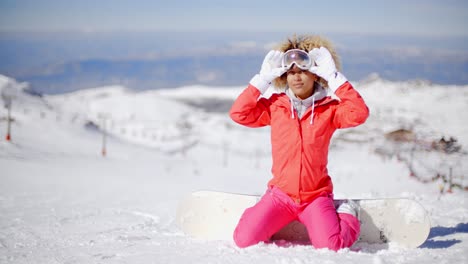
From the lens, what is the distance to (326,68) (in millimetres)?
2998

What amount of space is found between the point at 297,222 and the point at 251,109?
0.98 metres

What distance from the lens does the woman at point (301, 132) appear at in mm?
2971

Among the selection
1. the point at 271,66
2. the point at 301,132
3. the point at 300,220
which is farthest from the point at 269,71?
the point at 300,220

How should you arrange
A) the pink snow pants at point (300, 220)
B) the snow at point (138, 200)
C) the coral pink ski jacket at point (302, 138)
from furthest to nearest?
the coral pink ski jacket at point (302, 138)
the pink snow pants at point (300, 220)
the snow at point (138, 200)

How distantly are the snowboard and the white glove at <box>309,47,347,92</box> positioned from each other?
1.03m

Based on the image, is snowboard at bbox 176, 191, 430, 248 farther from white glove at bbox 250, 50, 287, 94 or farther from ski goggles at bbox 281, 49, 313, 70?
ski goggles at bbox 281, 49, 313, 70

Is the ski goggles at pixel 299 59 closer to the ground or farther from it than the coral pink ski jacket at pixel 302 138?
farther from it

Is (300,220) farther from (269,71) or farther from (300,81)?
(269,71)

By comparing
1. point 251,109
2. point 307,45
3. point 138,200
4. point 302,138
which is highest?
point 307,45

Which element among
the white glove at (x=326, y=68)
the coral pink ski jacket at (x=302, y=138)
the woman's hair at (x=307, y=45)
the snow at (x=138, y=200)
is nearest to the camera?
the snow at (x=138, y=200)

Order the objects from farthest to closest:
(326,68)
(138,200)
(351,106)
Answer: (138,200)
(326,68)
(351,106)

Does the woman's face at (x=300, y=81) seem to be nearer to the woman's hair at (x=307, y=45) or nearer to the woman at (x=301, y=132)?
the woman at (x=301, y=132)

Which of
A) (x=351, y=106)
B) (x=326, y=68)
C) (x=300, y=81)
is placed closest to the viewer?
(x=351, y=106)

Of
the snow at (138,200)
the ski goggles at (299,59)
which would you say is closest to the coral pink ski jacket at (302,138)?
the ski goggles at (299,59)
